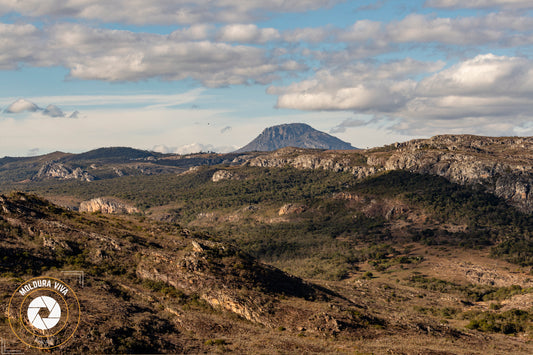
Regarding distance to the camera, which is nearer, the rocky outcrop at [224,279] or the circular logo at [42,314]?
the circular logo at [42,314]

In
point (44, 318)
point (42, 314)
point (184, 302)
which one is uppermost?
point (42, 314)

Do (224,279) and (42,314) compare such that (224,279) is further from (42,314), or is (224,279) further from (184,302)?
(42,314)

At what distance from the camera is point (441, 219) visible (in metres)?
189

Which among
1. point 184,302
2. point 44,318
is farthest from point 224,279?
point 44,318

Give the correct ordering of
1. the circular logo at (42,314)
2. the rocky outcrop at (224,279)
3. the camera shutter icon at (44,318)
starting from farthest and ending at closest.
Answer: the rocky outcrop at (224,279), the camera shutter icon at (44,318), the circular logo at (42,314)

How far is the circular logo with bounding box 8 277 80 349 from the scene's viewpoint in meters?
44.4

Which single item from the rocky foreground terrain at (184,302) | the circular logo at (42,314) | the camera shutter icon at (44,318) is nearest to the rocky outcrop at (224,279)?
the rocky foreground terrain at (184,302)

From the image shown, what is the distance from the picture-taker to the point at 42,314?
47.4m

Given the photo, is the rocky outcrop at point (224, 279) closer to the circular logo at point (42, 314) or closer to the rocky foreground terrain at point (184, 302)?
the rocky foreground terrain at point (184, 302)

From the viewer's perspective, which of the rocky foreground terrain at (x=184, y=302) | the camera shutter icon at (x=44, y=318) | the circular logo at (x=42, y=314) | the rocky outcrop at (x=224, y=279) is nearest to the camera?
the circular logo at (x=42, y=314)

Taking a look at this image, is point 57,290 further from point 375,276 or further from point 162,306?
point 375,276

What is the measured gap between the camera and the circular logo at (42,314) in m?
44.4

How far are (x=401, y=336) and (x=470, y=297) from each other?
58.6 meters

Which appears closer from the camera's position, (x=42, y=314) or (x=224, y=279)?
(x=42, y=314)
